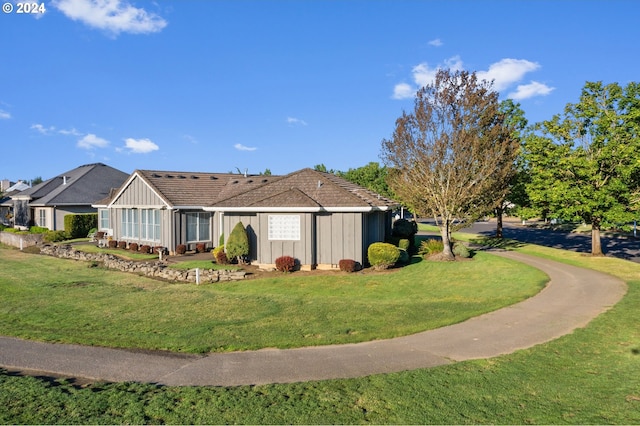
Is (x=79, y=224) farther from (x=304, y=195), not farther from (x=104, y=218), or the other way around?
(x=304, y=195)

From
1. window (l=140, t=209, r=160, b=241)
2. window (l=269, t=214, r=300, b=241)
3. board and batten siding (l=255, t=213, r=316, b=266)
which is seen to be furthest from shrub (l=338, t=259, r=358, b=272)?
window (l=140, t=209, r=160, b=241)

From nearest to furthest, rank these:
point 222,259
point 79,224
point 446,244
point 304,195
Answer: point 304,195 < point 222,259 < point 446,244 < point 79,224

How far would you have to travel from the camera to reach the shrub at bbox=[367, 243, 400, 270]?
68.0ft

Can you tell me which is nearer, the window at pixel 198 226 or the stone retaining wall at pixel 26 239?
the window at pixel 198 226

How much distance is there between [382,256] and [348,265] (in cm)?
176

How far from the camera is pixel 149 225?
2886 cm

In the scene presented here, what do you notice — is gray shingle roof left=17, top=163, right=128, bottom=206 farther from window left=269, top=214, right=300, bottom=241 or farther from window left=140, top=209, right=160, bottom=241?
window left=269, top=214, right=300, bottom=241

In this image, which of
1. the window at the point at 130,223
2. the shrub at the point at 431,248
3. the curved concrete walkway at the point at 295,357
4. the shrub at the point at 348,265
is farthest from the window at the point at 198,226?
the curved concrete walkway at the point at 295,357

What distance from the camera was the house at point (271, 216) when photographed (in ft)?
69.3

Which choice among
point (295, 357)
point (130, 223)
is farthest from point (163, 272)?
point (295, 357)

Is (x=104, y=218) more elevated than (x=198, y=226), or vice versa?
(x=104, y=218)

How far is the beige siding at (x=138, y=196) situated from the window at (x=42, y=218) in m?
13.7

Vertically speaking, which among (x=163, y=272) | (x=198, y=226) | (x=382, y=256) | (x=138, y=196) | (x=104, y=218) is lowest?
(x=163, y=272)

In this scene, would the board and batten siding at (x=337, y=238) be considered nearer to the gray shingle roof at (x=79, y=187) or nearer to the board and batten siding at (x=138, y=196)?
the board and batten siding at (x=138, y=196)
